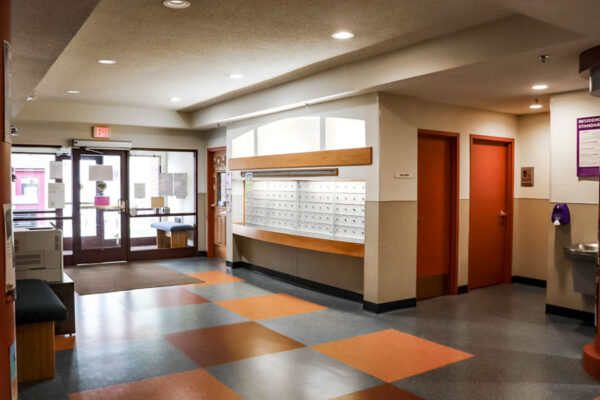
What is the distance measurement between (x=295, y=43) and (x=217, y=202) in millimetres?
5719

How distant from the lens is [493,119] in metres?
7.23

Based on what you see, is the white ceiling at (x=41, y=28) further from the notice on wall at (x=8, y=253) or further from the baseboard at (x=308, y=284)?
the baseboard at (x=308, y=284)

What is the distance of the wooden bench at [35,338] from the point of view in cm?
387

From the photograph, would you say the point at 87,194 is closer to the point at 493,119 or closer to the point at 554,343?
the point at 493,119

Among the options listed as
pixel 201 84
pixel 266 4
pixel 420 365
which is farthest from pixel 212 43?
pixel 420 365

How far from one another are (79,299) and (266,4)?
→ 4.74m

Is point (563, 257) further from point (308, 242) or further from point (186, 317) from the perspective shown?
point (186, 317)

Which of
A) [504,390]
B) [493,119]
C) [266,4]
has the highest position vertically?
[266,4]

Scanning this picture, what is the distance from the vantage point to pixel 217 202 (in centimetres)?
1024

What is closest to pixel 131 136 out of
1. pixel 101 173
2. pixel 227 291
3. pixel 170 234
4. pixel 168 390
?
pixel 101 173

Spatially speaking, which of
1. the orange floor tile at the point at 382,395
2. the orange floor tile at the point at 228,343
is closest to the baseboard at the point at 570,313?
the orange floor tile at the point at 382,395

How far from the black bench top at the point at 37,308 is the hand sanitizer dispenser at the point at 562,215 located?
206 inches

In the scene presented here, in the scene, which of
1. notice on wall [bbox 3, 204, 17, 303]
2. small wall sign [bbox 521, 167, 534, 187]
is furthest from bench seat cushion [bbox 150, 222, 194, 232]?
notice on wall [bbox 3, 204, 17, 303]

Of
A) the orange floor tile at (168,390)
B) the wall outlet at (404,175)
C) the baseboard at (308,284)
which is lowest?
the orange floor tile at (168,390)
